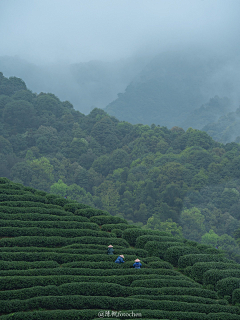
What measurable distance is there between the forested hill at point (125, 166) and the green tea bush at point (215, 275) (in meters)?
40.0

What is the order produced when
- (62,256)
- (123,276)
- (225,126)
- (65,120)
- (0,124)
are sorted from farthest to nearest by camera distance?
(225,126)
(65,120)
(0,124)
(62,256)
(123,276)

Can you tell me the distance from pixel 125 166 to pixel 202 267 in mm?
74085

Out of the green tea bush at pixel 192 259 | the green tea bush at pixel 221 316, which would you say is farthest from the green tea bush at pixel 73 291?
the green tea bush at pixel 192 259

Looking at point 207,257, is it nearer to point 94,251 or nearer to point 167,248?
point 167,248

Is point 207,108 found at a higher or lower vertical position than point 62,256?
higher

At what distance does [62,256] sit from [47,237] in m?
2.31

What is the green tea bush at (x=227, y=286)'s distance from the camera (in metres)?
14.5

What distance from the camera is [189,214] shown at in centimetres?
6800

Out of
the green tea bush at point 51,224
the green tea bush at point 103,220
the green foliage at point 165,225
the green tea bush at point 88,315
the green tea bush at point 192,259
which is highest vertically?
the green foliage at point 165,225

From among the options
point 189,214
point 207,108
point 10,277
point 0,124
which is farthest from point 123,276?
point 207,108

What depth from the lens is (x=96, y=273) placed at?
14.9m

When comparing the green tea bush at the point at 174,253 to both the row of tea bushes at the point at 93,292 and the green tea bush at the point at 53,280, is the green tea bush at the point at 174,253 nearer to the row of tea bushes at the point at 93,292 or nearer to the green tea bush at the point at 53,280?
the green tea bush at the point at 53,280

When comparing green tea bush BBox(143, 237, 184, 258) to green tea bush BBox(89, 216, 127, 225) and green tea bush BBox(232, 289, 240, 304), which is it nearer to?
green tea bush BBox(89, 216, 127, 225)

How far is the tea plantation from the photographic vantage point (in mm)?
12320
